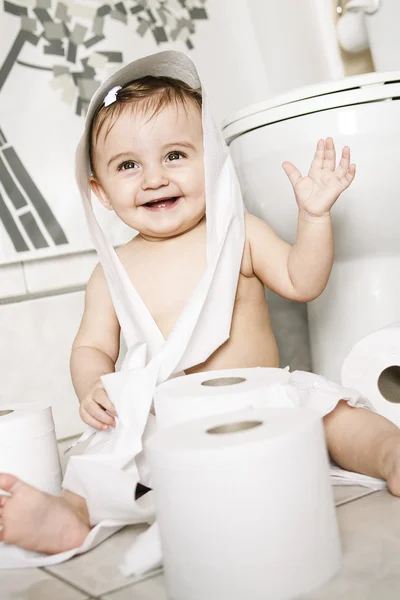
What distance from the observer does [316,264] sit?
963 mm

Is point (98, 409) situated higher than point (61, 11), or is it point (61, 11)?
point (61, 11)

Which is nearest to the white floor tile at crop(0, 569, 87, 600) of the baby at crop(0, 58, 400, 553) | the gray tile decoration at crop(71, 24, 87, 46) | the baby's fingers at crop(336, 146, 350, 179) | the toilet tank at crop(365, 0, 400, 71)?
the baby at crop(0, 58, 400, 553)

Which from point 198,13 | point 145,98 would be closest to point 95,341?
point 145,98

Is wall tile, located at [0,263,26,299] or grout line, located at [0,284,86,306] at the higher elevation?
wall tile, located at [0,263,26,299]

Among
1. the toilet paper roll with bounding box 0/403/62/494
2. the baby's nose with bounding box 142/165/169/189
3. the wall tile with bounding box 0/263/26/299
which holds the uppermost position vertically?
the baby's nose with bounding box 142/165/169/189

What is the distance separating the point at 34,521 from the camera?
2.25ft

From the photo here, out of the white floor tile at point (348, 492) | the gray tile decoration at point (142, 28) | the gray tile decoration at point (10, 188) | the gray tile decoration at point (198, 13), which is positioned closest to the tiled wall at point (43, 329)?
the gray tile decoration at point (10, 188)

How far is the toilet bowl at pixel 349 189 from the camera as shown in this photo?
994 millimetres

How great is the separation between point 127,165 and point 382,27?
676mm

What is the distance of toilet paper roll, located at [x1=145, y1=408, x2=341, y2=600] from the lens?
53 centimetres

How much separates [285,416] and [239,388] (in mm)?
133

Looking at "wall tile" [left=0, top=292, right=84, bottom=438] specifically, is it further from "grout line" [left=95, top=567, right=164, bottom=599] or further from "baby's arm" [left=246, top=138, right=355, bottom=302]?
"grout line" [left=95, top=567, right=164, bottom=599]

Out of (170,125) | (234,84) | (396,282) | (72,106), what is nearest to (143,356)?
(170,125)

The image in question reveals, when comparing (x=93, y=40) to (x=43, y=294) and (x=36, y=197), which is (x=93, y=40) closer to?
(x=36, y=197)
